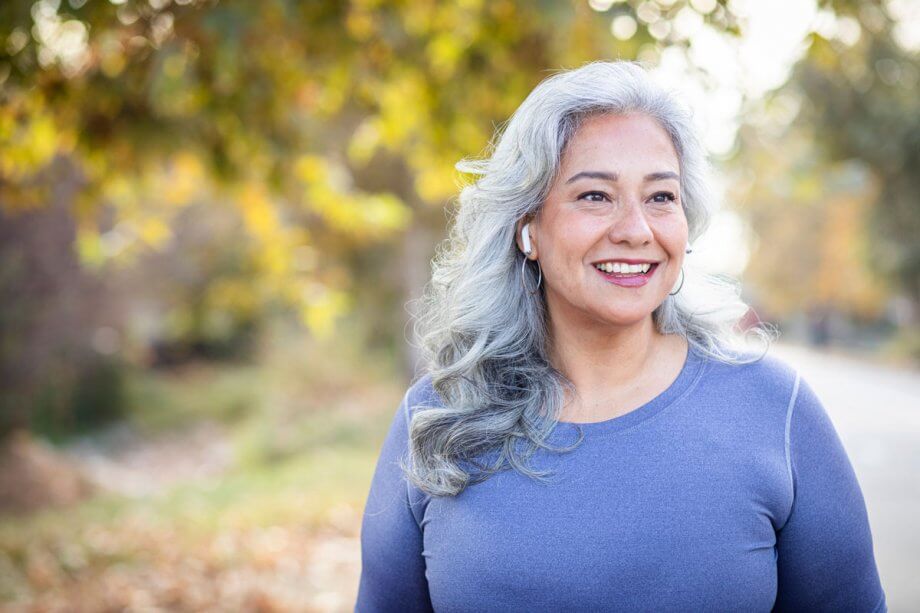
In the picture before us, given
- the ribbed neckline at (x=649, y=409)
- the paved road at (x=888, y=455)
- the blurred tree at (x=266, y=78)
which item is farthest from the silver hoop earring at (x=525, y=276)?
the paved road at (x=888, y=455)

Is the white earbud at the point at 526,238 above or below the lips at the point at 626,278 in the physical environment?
above

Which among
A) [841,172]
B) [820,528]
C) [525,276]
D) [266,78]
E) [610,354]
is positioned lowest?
[820,528]

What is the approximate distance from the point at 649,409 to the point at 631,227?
1.28 feet

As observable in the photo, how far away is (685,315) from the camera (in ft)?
6.81

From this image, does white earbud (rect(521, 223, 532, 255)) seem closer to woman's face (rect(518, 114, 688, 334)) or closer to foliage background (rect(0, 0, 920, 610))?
woman's face (rect(518, 114, 688, 334))

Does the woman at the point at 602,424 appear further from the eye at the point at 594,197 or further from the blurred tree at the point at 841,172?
the blurred tree at the point at 841,172

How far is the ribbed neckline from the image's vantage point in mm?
1849

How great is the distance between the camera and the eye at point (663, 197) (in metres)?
1.90

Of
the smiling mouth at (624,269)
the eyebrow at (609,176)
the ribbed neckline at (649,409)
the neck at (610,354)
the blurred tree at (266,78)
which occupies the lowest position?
the ribbed neckline at (649,409)

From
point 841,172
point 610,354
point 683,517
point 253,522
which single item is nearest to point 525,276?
point 610,354

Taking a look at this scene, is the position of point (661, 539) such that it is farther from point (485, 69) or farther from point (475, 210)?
point (485, 69)

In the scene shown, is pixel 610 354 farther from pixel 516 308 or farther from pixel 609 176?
pixel 609 176

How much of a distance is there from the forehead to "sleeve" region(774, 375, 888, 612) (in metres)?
0.59

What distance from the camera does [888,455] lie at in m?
9.72
